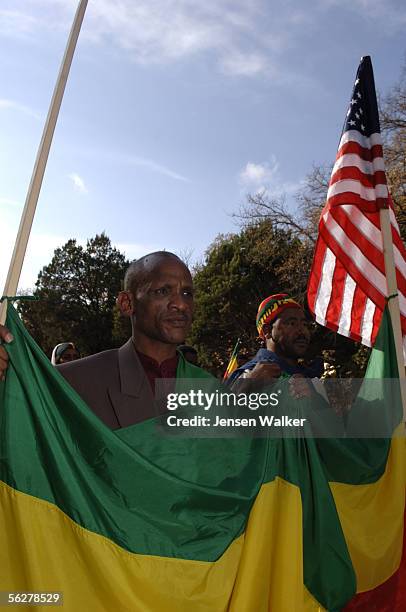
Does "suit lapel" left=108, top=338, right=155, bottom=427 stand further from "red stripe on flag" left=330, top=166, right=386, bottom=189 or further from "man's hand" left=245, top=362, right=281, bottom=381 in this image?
"red stripe on flag" left=330, top=166, right=386, bottom=189

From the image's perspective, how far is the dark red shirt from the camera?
284 centimetres

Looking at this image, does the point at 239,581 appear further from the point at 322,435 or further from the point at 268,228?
the point at 268,228

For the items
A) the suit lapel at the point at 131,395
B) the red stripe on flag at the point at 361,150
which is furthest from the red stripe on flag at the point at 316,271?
the suit lapel at the point at 131,395

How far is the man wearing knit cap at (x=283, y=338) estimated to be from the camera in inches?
182

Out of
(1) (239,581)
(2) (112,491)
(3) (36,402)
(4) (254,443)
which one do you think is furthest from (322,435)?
(3) (36,402)

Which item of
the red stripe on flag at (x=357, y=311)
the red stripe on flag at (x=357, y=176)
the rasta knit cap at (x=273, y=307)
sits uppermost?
the red stripe on flag at (x=357, y=176)

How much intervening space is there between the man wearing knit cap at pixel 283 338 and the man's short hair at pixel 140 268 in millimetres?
1745

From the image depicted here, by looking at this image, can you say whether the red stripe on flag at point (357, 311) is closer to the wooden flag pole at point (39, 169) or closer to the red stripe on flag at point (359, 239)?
the red stripe on flag at point (359, 239)

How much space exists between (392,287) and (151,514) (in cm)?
203

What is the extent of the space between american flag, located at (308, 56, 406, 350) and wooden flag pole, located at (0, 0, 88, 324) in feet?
6.53

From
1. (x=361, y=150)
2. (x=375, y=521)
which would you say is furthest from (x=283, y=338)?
(x=375, y=521)

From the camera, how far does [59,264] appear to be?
161ft

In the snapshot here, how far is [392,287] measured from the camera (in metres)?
3.64

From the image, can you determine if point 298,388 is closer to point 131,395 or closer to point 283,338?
point 131,395
